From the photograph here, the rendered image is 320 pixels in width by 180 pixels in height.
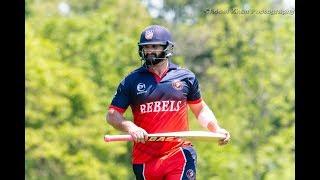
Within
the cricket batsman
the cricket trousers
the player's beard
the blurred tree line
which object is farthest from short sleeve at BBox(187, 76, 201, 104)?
the blurred tree line

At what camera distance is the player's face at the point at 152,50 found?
8844mm

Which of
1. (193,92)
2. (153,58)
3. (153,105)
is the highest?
(153,58)

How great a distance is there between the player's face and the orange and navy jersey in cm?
18

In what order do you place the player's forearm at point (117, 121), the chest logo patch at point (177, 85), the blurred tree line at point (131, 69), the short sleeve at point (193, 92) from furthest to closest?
1. the blurred tree line at point (131, 69)
2. the short sleeve at point (193, 92)
3. the chest logo patch at point (177, 85)
4. the player's forearm at point (117, 121)

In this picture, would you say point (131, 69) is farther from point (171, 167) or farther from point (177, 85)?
point (171, 167)

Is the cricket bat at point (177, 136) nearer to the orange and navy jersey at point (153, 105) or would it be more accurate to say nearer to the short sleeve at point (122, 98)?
the orange and navy jersey at point (153, 105)

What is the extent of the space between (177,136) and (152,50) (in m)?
0.76

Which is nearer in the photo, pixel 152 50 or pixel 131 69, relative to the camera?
pixel 152 50

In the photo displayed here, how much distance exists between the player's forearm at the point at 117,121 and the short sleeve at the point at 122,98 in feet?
0.15

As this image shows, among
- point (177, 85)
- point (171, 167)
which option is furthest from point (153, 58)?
point (171, 167)

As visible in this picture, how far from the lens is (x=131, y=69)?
2562 centimetres

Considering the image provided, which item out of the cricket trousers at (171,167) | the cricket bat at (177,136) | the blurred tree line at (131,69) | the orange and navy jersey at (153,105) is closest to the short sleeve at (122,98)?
the orange and navy jersey at (153,105)
